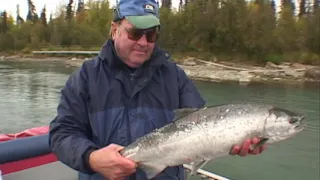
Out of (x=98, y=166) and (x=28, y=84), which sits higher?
(x=98, y=166)

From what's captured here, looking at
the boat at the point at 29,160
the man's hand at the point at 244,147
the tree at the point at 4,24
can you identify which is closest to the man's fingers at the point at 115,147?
the man's hand at the point at 244,147

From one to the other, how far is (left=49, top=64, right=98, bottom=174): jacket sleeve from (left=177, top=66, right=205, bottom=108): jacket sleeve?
47 cm

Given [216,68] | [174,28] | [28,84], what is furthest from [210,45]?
[28,84]

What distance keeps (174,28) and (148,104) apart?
42.2 m

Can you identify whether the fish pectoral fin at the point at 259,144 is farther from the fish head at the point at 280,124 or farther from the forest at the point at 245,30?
Answer: the forest at the point at 245,30

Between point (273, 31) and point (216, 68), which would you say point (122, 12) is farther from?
point (273, 31)

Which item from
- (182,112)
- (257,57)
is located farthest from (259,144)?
(257,57)

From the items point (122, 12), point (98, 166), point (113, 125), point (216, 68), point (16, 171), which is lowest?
point (216, 68)

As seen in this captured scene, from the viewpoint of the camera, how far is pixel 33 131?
4.12 meters

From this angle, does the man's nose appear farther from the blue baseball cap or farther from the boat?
the boat

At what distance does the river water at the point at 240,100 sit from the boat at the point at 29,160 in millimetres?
2763

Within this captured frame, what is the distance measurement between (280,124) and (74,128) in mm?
968

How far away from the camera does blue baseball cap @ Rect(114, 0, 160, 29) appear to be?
1.96 metres

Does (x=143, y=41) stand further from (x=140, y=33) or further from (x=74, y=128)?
(x=74, y=128)
